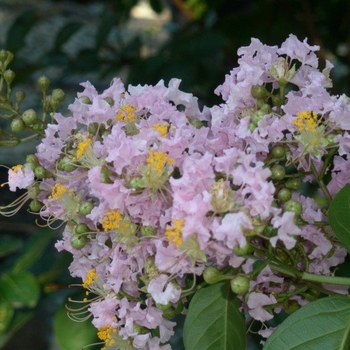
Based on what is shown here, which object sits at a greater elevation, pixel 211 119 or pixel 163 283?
pixel 211 119

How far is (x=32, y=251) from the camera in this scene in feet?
4.61

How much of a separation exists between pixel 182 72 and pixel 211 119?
0.81m

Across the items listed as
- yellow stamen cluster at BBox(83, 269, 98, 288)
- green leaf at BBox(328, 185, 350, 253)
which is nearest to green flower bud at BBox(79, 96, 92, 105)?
yellow stamen cluster at BBox(83, 269, 98, 288)

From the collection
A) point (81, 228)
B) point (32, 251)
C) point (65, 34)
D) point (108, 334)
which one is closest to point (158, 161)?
point (81, 228)

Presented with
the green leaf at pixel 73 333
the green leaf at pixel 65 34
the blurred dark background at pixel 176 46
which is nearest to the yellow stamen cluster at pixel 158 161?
the green leaf at pixel 73 333

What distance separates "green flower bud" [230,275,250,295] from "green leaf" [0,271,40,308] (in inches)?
23.7

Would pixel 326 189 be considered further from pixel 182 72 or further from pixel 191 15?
pixel 191 15

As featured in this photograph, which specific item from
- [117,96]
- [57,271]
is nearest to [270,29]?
[57,271]

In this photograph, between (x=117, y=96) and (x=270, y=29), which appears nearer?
(x=117, y=96)

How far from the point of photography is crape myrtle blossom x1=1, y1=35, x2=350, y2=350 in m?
0.74

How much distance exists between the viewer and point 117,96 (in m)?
0.93

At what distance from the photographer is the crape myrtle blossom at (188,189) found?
2.44ft

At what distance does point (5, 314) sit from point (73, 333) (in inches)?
5.5

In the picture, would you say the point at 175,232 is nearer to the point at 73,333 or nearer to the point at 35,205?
the point at 35,205
